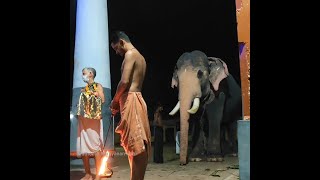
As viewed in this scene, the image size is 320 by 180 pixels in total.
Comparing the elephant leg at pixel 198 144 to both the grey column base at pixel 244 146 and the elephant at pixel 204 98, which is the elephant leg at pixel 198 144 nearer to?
the elephant at pixel 204 98

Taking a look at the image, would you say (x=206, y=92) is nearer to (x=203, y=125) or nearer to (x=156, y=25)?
(x=203, y=125)

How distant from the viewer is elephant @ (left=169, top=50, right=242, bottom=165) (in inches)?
243

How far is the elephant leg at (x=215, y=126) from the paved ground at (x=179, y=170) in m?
0.21

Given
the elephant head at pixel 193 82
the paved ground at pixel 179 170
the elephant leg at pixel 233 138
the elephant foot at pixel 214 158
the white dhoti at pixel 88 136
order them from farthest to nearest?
the elephant leg at pixel 233 138 < the elephant foot at pixel 214 158 < the elephant head at pixel 193 82 < the paved ground at pixel 179 170 < the white dhoti at pixel 88 136

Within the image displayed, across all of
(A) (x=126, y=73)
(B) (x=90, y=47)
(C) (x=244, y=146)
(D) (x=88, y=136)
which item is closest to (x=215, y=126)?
(B) (x=90, y=47)

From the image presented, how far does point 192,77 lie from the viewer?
6375 millimetres

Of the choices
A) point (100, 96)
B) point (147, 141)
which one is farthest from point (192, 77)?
point (147, 141)

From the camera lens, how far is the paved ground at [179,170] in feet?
16.6

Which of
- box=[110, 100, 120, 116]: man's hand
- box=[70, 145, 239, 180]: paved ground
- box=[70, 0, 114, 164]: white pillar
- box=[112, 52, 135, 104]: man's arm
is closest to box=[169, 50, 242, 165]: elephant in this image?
box=[70, 145, 239, 180]: paved ground

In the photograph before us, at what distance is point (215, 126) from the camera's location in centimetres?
693

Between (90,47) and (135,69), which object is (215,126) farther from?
(135,69)

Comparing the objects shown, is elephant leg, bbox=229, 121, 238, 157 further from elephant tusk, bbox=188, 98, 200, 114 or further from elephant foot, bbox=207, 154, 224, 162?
elephant tusk, bbox=188, 98, 200, 114

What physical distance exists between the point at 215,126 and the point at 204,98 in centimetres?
53

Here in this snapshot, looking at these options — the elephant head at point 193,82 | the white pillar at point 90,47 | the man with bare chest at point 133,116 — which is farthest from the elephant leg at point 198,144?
the man with bare chest at point 133,116
